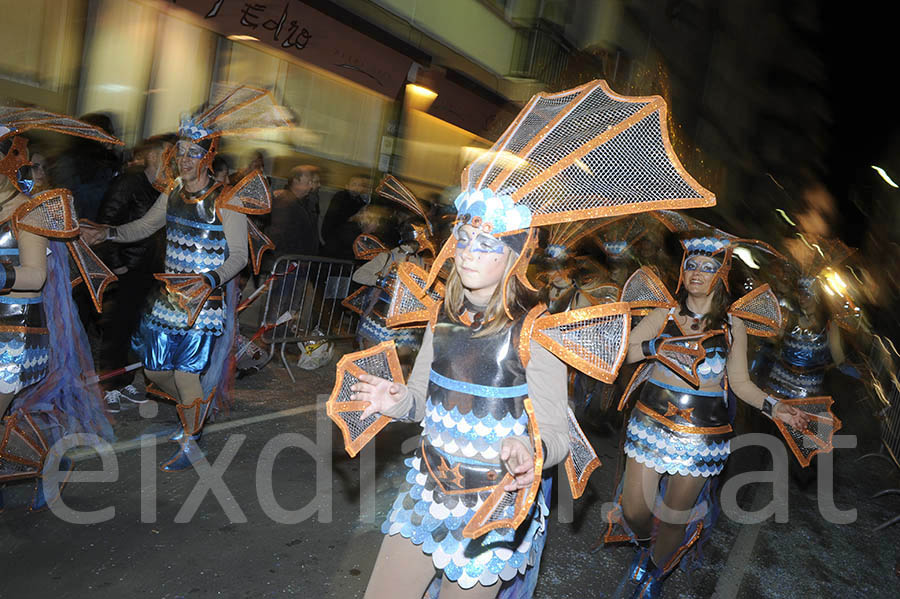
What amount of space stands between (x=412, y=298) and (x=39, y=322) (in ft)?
7.41

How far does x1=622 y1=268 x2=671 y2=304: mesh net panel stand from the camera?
4402 mm

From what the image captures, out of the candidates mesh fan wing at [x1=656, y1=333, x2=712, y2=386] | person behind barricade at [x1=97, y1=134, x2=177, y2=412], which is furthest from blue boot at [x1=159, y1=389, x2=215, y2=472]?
mesh fan wing at [x1=656, y1=333, x2=712, y2=386]

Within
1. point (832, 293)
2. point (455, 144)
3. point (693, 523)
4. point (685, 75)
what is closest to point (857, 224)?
point (685, 75)

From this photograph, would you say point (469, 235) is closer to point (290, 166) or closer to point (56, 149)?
point (56, 149)

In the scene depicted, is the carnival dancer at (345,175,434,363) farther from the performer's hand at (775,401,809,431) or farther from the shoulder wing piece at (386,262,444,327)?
the shoulder wing piece at (386,262,444,327)

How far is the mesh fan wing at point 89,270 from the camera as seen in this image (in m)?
4.20

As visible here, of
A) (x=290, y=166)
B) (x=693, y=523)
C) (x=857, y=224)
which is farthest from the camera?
(x=857, y=224)

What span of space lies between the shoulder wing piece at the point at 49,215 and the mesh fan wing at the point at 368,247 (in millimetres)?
3483

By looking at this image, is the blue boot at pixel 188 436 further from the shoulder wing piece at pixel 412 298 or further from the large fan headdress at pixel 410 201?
the shoulder wing piece at pixel 412 298

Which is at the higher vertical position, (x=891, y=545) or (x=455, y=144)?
(x=455, y=144)

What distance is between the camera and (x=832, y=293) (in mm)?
7137

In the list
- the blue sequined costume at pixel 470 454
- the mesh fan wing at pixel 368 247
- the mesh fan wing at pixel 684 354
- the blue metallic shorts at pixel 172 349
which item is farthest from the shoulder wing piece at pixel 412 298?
the mesh fan wing at pixel 368 247

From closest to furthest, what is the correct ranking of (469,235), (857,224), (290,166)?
1. (469,235)
2. (290,166)
3. (857,224)

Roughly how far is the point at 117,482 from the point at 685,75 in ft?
77.0
